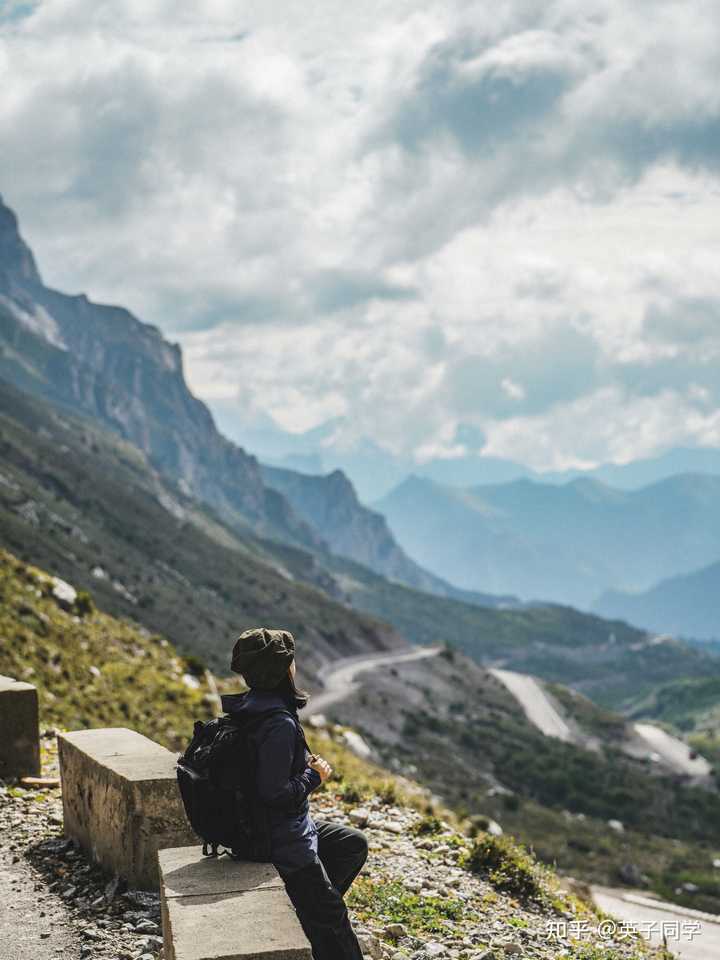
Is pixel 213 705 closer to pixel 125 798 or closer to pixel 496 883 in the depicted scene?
pixel 496 883

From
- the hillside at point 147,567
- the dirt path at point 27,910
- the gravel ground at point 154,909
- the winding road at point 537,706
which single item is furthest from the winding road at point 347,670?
the dirt path at point 27,910

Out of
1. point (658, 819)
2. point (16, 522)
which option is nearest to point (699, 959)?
point (658, 819)

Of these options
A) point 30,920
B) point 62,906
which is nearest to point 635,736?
point 62,906

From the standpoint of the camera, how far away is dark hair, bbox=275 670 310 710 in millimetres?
7201

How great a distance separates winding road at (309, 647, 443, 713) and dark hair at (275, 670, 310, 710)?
3599 inches

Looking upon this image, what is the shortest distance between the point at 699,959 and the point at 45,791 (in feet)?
49.3

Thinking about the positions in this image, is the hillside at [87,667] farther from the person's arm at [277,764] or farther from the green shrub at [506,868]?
the person's arm at [277,764]

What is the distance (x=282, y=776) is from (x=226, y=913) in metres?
1.06

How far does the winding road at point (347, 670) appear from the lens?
4141 inches

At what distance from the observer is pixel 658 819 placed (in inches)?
3642

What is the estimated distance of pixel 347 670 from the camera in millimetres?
134500

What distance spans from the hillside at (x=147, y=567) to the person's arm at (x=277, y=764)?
93917 mm

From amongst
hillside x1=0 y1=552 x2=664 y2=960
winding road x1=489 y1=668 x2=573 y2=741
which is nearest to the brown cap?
hillside x1=0 y1=552 x2=664 y2=960

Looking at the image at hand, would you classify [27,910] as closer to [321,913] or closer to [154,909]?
[154,909]
